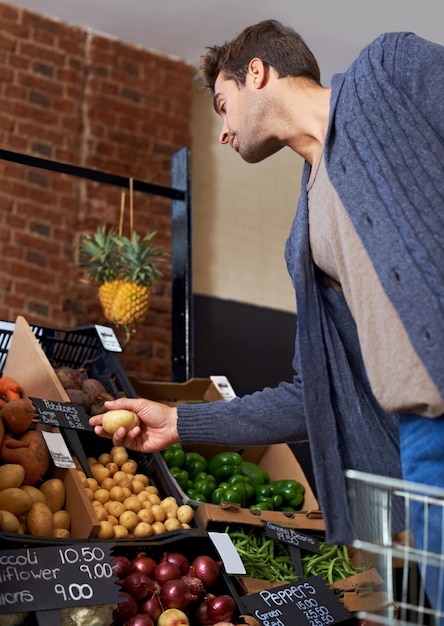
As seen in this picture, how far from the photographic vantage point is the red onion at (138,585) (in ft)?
7.78

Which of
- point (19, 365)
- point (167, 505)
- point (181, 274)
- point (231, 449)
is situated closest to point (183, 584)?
point (167, 505)

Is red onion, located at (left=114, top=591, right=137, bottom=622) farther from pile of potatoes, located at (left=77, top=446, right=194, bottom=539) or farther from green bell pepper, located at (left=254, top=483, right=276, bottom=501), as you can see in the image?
green bell pepper, located at (left=254, top=483, right=276, bottom=501)

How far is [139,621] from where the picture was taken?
90.4 inches

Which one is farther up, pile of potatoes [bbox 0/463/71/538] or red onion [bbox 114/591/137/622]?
pile of potatoes [bbox 0/463/71/538]

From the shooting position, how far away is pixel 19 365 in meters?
3.13

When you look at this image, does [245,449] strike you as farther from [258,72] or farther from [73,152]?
[73,152]

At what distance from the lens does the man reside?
4.20 feet

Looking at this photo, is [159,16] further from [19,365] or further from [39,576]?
[39,576]

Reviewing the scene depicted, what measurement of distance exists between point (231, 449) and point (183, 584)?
136 centimetres

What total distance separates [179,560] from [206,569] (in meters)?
0.08

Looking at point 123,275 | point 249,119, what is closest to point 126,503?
point 249,119

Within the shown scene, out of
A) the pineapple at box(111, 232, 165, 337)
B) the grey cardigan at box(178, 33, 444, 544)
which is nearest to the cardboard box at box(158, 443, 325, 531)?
the pineapple at box(111, 232, 165, 337)

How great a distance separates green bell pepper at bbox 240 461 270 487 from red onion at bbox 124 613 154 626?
1189mm

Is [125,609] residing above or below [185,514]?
below
